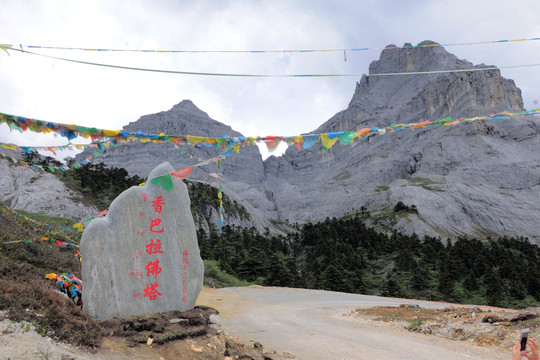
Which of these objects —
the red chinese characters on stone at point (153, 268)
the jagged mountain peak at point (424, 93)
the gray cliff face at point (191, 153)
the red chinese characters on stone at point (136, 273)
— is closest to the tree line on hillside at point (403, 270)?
the red chinese characters on stone at point (153, 268)

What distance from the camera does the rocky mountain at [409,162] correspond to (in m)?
76.4

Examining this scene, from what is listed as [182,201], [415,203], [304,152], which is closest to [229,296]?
[182,201]

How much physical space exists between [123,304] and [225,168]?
121 meters

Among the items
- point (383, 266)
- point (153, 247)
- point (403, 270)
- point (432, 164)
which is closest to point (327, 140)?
point (153, 247)

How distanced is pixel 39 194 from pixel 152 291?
38.5 m

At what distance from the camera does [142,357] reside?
5898mm

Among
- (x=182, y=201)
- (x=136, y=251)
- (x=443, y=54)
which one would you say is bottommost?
(x=136, y=251)

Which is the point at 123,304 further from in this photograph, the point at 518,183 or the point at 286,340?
the point at 518,183

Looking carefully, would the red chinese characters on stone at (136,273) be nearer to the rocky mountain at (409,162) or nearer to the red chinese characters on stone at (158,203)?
the red chinese characters on stone at (158,203)

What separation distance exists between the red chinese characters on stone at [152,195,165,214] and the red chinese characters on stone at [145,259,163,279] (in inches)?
52.0

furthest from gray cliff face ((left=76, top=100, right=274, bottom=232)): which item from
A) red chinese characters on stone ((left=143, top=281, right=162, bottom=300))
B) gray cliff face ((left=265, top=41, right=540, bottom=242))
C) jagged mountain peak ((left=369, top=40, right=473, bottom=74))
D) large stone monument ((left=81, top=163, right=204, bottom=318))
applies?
red chinese characters on stone ((left=143, top=281, right=162, bottom=300))

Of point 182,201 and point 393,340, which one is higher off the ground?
point 182,201

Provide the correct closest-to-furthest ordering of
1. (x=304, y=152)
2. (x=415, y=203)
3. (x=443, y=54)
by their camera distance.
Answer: (x=415, y=203), (x=443, y=54), (x=304, y=152)

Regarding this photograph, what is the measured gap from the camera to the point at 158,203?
9586 millimetres
